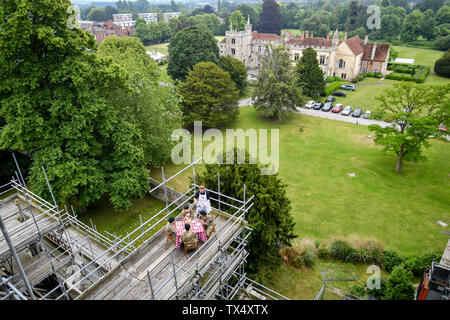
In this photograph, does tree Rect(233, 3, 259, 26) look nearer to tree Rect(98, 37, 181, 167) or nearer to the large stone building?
the large stone building

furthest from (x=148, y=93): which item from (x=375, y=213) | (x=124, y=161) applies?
(x=375, y=213)

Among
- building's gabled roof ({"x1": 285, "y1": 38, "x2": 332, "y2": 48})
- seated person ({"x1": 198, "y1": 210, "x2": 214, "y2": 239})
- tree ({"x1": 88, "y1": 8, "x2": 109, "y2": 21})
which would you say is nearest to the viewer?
seated person ({"x1": 198, "y1": 210, "x2": 214, "y2": 239})

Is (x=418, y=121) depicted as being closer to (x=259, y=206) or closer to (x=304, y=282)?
(x=304, y=282)

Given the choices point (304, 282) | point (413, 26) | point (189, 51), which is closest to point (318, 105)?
point (189, 51)

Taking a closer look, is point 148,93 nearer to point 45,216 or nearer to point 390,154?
point 45,216

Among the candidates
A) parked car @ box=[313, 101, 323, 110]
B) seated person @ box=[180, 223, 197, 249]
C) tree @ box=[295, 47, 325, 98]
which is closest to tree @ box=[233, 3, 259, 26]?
tree @ box=[295, 47, 325, 98]

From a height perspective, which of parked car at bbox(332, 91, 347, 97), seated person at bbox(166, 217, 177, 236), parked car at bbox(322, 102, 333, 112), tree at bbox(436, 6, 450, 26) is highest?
tree at bbox(436, 6, 450, 26)

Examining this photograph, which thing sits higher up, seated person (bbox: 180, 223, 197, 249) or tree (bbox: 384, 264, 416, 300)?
seated person (bbox: 180, 223, 197, 249)
